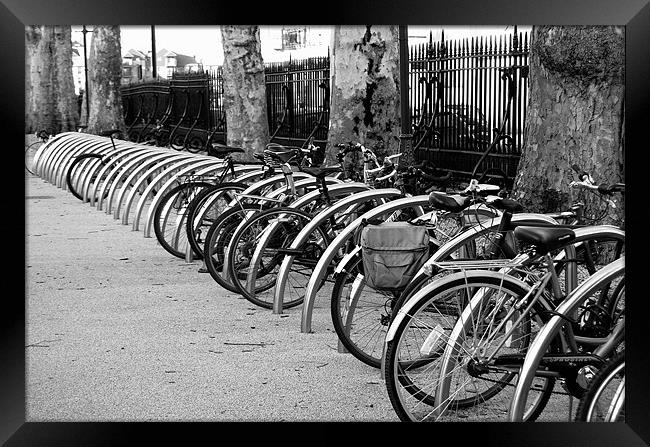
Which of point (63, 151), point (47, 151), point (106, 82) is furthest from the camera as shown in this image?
point (106, 82)

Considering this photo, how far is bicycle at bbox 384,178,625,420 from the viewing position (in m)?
4.06

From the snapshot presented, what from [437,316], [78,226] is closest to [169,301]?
[437,316]

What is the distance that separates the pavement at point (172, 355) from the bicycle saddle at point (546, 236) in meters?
1.14

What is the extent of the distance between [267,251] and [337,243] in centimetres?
99

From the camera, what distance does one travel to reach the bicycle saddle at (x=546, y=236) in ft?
13.1

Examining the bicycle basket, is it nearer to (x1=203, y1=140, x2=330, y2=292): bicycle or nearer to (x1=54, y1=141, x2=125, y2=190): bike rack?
(x1=203, y1=140, x2=330, y2=292): bicycle

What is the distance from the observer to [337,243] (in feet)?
19.7

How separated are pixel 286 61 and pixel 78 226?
8.10 metres

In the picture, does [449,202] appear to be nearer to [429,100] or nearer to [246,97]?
[246,97]

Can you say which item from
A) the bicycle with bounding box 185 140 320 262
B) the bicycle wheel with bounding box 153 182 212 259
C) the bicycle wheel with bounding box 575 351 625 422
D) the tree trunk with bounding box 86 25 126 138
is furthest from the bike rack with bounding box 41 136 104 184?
the bicycle wheel with bounding box 575 351 625 422

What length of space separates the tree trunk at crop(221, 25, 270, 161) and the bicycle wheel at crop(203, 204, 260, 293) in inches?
220

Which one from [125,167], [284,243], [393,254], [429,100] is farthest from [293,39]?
[393,254]

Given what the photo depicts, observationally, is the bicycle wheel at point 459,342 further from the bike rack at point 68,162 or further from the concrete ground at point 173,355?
the bike rack at point 68,162
